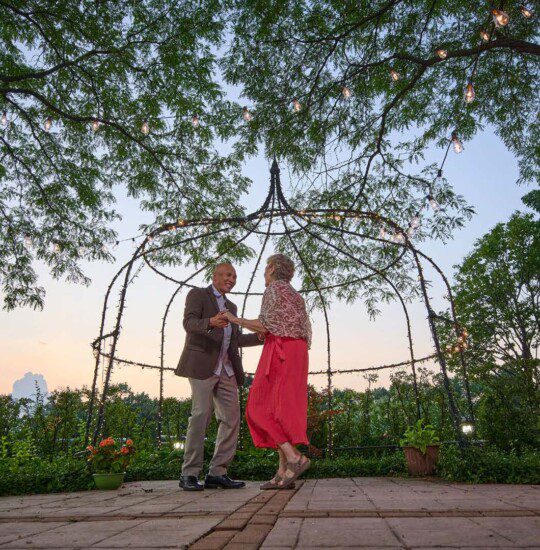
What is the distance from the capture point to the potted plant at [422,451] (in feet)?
16.2

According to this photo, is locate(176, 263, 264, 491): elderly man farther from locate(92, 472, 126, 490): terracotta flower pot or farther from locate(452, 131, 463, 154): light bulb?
locate(452, 131, 463, 154): light bulb

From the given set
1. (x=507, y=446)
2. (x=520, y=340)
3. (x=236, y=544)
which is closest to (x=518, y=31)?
(x=507, y=446)

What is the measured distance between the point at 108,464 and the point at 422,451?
3291mm

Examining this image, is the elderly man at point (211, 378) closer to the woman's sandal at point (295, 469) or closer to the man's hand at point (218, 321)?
the man's hand at point (218, 321)

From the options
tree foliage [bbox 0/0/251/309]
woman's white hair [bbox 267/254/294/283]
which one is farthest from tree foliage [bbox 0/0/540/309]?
woman's white hair [bbox 267/254/294/283]

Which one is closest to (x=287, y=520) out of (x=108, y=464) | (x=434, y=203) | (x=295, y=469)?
(x=295, y=469)

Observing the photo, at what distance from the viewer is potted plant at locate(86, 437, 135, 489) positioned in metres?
4.53

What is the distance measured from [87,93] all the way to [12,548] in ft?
23.6

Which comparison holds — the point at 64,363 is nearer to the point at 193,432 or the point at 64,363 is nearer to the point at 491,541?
the point at 193,432

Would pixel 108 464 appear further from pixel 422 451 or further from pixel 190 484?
pixel 422 451

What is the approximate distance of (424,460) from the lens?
196 inches

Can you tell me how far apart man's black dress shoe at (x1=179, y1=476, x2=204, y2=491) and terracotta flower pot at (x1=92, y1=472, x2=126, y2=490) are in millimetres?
878

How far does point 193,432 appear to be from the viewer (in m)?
4.09

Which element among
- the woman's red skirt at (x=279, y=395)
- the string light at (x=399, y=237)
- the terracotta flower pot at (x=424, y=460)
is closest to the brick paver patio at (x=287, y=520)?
the woman's red skirt at (x=279, y=395)
